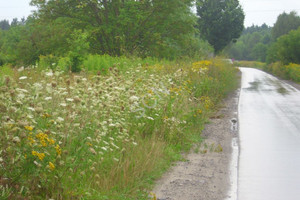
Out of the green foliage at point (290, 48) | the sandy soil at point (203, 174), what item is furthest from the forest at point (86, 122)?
the green foliage at point (290, 48)

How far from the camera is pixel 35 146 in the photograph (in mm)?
4266

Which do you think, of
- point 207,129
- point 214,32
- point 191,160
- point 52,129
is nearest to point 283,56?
point 214,32

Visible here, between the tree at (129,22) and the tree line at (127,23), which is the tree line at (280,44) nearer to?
the tree line at (127,23)

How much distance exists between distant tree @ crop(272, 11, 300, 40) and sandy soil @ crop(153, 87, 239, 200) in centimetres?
7947

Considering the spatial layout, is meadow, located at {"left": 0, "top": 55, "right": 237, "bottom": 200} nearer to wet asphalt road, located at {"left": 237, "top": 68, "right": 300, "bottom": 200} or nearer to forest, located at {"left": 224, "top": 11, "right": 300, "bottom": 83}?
wet asphalt road, located at {"left": 237, "top": 68, "right": 300, "bottom": 200}

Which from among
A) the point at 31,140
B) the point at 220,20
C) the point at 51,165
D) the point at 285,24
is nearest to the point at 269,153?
the point at 51,165

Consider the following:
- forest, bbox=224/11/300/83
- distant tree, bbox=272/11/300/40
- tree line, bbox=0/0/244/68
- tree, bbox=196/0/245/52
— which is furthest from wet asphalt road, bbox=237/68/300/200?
distant tree, bbox=272/11/300/40

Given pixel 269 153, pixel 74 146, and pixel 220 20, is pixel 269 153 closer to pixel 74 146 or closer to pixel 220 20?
pixel 74 146

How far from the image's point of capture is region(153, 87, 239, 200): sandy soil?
19.1ft

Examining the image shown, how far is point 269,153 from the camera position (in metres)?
8.61

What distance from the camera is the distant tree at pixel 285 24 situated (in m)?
83.8

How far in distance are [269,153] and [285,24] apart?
270 feet

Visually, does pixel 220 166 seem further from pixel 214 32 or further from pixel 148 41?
pixel 214 32

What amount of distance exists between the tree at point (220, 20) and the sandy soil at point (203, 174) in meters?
51.7
